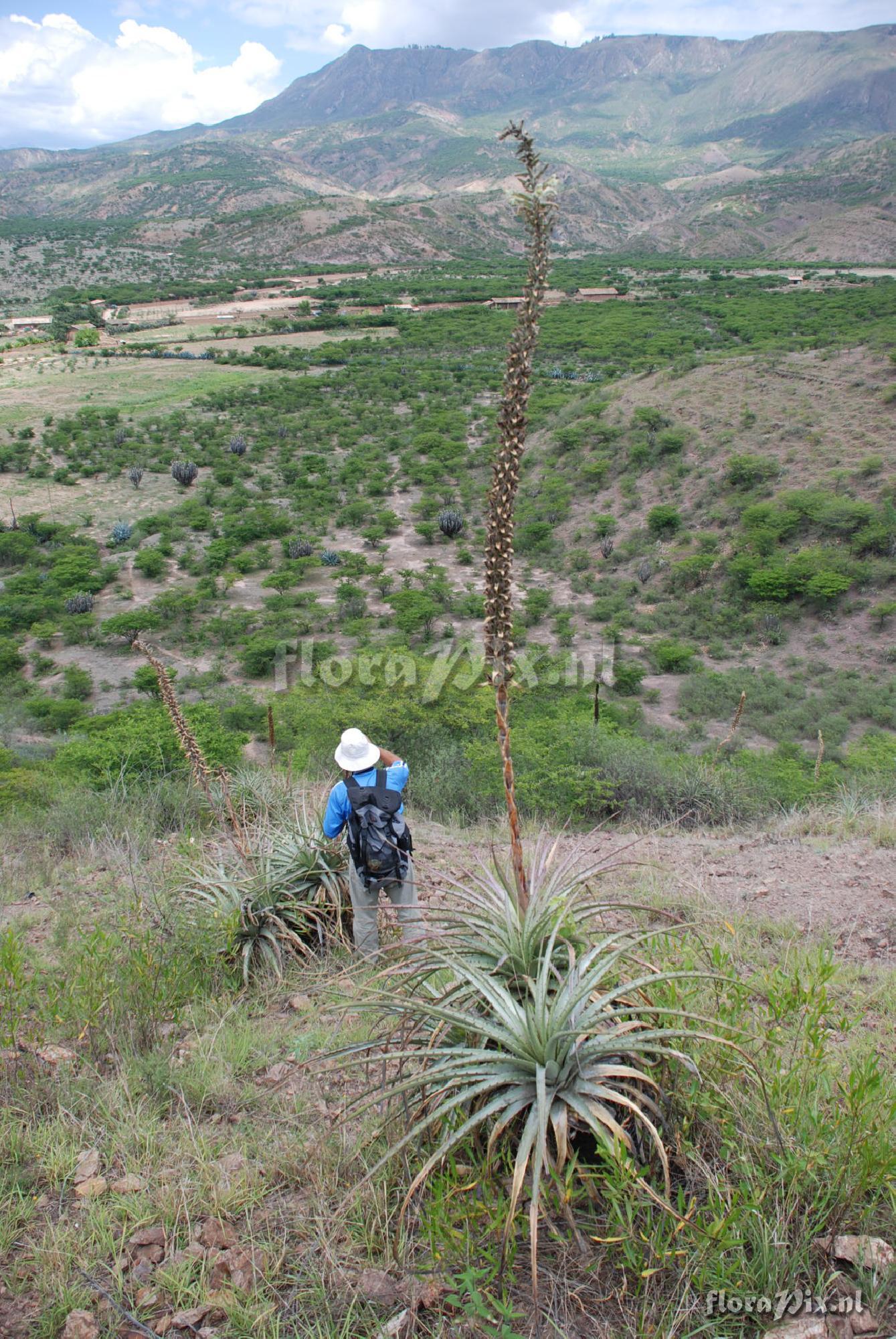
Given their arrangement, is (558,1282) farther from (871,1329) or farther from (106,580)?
(106,580)

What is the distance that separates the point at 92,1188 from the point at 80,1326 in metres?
0.48

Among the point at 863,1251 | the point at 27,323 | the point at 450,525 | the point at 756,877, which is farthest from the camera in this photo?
the point at 27,323

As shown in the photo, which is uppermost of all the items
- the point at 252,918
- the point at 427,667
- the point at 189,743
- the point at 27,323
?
the point at 27,323

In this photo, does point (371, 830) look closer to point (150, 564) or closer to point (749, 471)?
point (150, 564)

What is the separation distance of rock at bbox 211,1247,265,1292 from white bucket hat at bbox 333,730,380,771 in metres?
2.17

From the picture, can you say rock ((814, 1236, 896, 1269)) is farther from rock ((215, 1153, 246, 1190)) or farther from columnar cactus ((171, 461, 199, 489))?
columnar cactus ((171, 461, 199, 489))

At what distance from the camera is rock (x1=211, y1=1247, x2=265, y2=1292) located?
2.23m

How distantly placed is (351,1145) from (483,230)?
111348 mm

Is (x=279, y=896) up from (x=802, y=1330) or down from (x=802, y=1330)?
down

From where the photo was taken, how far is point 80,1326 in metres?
2.13

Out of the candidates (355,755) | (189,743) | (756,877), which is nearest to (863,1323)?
(355,755)

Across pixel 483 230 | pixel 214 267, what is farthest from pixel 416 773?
pixel 483 230

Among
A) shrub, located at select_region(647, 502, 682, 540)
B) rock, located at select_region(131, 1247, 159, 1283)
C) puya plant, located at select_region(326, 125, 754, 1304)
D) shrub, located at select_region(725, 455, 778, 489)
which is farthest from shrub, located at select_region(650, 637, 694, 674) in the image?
rock, located at select_region(131, 1247, 159, 1283)

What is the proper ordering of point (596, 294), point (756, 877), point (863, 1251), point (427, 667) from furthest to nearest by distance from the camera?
1. point (596, 294)
2. point (427, 667)
3. point (756, 877)
4. point (863, 1251)
